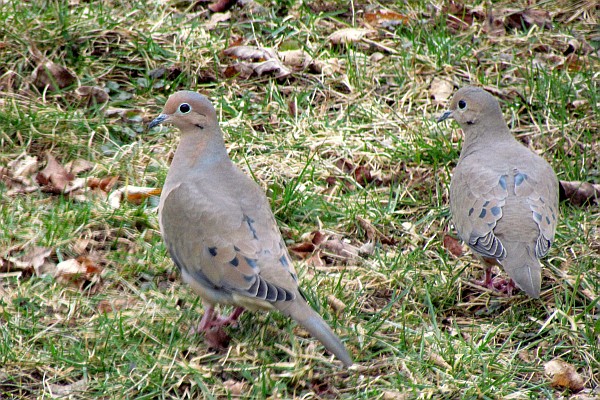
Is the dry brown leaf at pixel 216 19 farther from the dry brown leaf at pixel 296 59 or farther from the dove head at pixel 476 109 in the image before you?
the dove head at pixel 476 109

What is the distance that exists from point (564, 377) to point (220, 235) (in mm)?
1628

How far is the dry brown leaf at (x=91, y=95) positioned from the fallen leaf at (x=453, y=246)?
7.81ft

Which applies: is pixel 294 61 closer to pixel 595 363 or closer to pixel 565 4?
pixel 565 4

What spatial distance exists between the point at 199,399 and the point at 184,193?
3.26 ft

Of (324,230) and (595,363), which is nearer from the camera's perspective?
(595,363)

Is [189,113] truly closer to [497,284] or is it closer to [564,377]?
[497,284]

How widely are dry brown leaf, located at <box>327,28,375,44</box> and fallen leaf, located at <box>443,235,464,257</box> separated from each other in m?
2.09

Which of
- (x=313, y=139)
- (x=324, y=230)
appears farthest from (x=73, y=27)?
(x=324, y=230)

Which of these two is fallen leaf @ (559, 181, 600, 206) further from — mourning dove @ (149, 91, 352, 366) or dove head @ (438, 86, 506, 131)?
mourning dove @ (149, 91, 352, 366)

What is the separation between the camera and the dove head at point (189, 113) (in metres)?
4.64

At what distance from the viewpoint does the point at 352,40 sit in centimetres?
671

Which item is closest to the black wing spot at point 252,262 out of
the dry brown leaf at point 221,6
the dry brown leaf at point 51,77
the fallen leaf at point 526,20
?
the dry brown leaf at point 51,77

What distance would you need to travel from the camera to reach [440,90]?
6.27 metres

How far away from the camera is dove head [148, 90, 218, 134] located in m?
4.64
